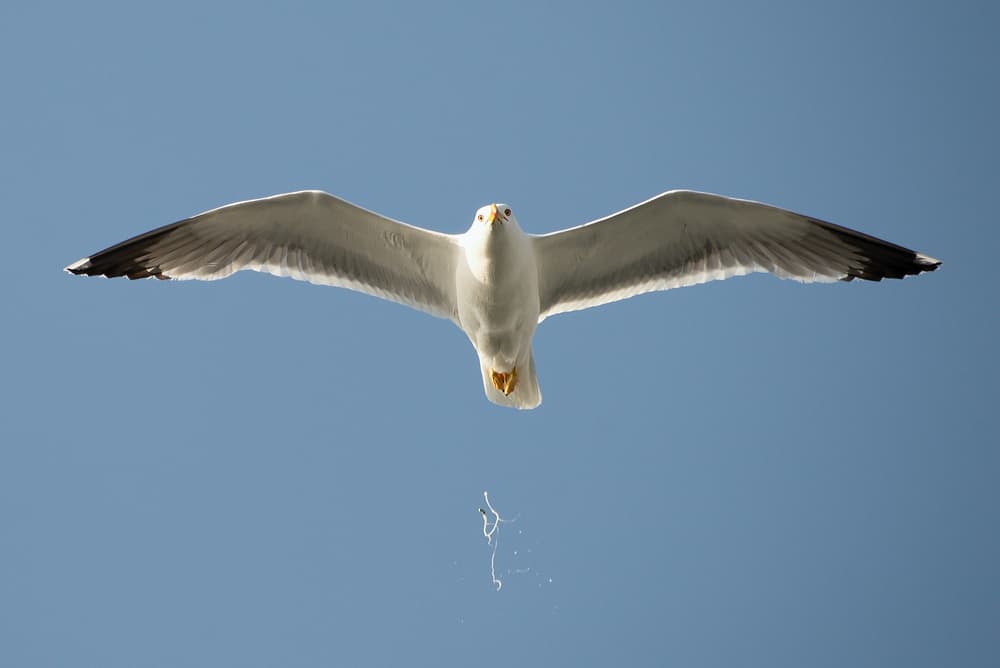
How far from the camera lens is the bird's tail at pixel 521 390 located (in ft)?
26.6

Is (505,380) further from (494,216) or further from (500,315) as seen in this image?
(494,216)

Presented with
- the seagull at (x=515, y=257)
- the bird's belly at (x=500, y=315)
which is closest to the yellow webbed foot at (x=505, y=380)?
the seagull at (x=515, y=257)

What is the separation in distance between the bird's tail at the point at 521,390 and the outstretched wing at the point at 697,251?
591 millimetres

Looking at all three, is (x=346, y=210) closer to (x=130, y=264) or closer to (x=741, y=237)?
(x=130, y=264)

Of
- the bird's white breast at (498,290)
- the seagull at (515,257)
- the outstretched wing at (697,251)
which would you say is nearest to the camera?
the bird's white breast at (498,290)

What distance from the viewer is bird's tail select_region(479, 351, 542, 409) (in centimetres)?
809

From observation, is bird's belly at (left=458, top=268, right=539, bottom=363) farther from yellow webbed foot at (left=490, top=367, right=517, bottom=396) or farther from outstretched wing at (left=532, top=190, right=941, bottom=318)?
outstretched wing at (left=532, top=190, right=941, bottom=318)

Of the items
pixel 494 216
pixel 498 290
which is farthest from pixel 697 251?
pixel 494 216

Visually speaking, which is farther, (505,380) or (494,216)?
(505,380)

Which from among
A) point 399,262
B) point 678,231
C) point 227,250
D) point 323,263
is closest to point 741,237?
point 678,231

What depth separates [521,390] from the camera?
8141mm

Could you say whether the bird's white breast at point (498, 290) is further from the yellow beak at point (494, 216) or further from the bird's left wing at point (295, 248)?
the bird's left wing at point (295, 248)

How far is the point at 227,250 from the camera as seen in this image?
787 centimetres

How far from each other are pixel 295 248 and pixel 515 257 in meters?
1.81
